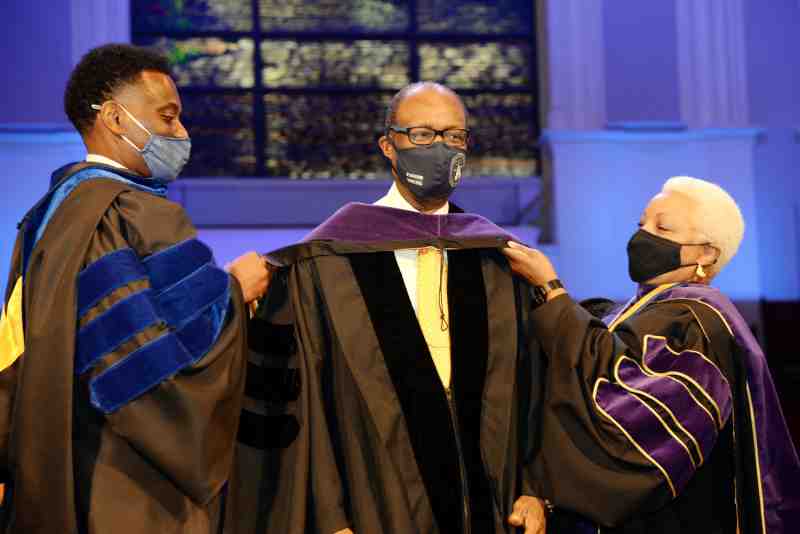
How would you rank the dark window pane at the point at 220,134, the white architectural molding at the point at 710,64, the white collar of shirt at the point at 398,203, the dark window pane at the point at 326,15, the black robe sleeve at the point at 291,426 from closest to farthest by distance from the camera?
the black robe sleeve at the point at 291,426 → the white collar of shirt at the point at 398,203 → the white architectural molding at the point at 710,64 → the dark window pane at the point at 220,134 → the dark window pane at the point at 326,15

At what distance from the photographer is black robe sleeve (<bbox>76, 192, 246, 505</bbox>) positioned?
2.87 m

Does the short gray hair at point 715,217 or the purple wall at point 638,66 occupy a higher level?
the purple wall at point 638,66

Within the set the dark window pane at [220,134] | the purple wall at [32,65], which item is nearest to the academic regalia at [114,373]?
the purple wall at [32,65]

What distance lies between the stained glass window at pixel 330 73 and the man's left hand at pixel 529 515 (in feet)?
17.4

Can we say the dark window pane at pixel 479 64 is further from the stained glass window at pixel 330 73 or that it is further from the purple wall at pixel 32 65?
the purple wall at pixel 32 65

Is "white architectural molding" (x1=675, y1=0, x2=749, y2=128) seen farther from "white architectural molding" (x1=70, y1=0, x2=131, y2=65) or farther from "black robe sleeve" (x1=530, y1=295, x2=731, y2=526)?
"black robe sleeve" (x1=530, y1=295, x2=731, y2=526)

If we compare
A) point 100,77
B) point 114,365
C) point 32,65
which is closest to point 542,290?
point 114,365

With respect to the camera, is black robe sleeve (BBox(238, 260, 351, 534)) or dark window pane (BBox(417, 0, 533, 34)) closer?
black robe sleeve (BBox(238, 260, 351, 534))

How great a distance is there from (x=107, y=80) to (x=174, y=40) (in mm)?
5613

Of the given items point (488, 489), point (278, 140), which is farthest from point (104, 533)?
point (278, 140)

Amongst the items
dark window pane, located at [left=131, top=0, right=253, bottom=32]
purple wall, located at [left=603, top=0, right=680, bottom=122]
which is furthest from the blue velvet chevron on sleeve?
dark window pane, located at [left=131, top=0, right=253, bottom=32]

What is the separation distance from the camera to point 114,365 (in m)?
2.88

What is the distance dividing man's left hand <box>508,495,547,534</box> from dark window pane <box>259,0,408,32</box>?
19.3ft

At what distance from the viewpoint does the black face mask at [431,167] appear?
3475 millimetres
